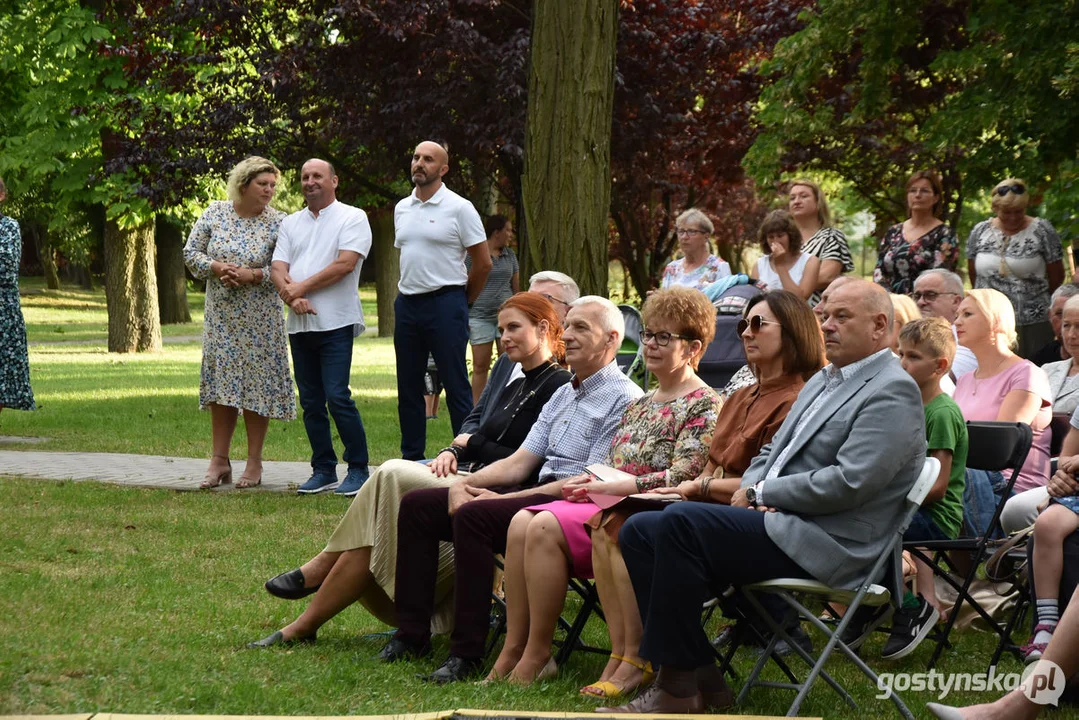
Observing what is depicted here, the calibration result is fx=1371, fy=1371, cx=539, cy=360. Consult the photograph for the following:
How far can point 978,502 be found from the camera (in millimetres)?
6020

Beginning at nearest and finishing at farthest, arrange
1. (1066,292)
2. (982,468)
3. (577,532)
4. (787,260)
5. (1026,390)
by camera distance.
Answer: (577,532) → (982,468) → (1026,390) → (1066,292) → (787,260)

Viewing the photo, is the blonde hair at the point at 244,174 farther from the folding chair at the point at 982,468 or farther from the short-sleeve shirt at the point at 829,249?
the folding chair at the point at 982,468

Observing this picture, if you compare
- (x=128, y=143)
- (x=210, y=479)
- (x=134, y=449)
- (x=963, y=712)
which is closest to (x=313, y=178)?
(x=210, y=479)

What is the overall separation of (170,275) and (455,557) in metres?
32.7

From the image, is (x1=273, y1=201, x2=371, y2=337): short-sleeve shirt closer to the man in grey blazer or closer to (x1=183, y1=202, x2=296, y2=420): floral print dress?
(x1=183, y1=202, x2=296, y2=420): floral print dress

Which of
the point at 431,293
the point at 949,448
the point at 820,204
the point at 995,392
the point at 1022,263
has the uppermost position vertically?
the point at 820,204

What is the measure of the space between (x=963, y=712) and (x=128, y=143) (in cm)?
1527

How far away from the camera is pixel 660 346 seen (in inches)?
209

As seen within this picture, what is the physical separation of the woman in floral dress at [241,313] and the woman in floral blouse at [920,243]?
4.12m

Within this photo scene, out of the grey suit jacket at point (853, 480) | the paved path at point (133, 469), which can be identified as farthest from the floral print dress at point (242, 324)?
the grey suit jacket at point (853, 480)

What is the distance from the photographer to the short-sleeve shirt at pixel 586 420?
5.63 metres

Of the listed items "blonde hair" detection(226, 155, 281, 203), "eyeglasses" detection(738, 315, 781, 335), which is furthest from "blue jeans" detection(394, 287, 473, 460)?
"eyeglasses" detection(738, 315, 781, 335)

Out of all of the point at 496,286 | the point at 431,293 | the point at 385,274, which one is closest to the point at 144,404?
the point at 496,286

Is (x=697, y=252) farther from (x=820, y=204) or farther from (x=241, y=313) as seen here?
(x=241, y=313)
